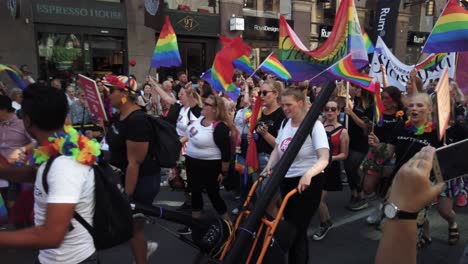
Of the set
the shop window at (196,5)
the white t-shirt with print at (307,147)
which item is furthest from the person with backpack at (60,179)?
the shop window at (196,5)

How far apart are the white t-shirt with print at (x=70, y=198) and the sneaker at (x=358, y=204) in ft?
14.4

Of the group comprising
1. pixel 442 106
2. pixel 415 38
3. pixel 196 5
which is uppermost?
pixel 196 5

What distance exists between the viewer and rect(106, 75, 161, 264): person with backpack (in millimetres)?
3189

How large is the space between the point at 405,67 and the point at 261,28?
11.9 m

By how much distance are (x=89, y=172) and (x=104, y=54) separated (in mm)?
13892

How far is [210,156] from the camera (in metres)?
4.44

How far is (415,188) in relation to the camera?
124cm

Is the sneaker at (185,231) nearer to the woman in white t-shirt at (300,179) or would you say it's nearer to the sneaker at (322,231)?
the sneaker at (322,231)

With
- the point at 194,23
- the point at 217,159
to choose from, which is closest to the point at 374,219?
the point at 217,159

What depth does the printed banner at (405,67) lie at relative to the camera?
292 inches

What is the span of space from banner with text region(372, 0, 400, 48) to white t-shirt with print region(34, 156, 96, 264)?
361 inches

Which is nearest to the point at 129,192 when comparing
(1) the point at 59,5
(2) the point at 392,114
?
(2) the point at 392,114

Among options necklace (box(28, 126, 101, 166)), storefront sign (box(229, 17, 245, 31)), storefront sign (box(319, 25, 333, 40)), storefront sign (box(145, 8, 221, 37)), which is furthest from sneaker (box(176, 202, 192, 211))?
storefront sign (box(319, 25, 333, 40))

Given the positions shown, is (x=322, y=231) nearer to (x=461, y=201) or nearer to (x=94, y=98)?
(x=461, y=201)
